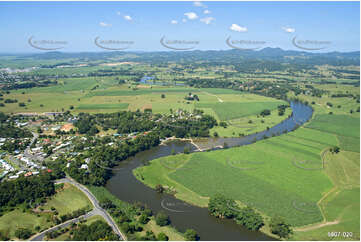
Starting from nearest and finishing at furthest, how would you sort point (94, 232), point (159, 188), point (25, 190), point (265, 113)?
point (94, 232)
point (25, 190)
point (159, 188)
point (265, 113)

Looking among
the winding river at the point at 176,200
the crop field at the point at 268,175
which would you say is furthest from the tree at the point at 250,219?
the crop field at the point at 268,175

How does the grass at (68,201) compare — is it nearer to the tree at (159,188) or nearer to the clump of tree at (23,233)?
the clump of tree at (23,233)

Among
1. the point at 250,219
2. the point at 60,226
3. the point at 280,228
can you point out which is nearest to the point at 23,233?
the point at 60,226

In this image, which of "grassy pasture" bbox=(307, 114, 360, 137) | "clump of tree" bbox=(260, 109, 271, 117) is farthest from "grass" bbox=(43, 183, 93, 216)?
"clump of tree" bbox=(260, 109, 271, 117)

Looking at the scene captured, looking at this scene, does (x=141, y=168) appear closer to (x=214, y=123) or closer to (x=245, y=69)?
(x=214, y=123)

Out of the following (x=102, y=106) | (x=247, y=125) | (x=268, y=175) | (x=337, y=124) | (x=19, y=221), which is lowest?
(x=19, y=221)

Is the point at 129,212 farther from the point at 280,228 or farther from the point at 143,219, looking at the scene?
the point at 280,228

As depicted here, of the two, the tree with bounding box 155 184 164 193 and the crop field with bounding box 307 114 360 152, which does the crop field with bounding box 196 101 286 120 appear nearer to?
the crop field with bounding box 307 114 360 152
